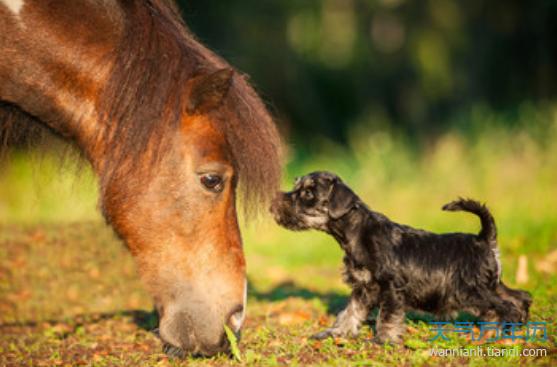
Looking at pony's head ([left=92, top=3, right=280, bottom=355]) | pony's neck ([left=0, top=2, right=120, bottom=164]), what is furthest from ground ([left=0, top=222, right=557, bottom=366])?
pony's neck ([left=0, top=2, right=120, bottom=164])

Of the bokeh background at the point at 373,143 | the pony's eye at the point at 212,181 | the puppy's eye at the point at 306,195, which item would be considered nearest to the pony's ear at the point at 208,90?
the pony's eye at the point at 212,181

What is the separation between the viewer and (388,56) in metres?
29.0

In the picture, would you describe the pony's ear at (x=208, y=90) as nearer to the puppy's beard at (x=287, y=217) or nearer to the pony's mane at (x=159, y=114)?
the pony's mane at (x=159, y=114)

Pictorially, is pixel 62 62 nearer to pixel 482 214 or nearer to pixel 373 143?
pixel 482 214

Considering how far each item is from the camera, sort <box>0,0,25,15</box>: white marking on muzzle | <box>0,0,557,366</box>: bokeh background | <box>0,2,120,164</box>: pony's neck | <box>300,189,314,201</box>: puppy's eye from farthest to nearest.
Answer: <box>0,0,557,366</box>: bokeh background, <box>300,189,314,201</box>: puppy's eye, <box>0,0,25,15</box>: white marking on muzzle, <box>0,2,120,164</box>: pony's neck

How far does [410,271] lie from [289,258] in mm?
4377

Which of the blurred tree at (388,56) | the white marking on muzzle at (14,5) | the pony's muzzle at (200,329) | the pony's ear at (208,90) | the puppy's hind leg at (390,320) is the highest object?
the blurred tree at (388,56)

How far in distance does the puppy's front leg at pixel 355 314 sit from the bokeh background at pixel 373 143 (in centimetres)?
91

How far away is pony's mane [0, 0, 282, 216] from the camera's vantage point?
4.20 meters

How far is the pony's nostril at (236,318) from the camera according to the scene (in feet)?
13.8

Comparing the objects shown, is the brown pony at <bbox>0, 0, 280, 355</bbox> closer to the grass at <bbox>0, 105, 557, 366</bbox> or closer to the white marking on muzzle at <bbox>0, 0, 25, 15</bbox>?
the white marking on muzzle at <bbox>0, 0, 25, 15</bbox>

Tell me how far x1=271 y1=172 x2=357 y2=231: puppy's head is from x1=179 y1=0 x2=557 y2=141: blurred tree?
58.9ft

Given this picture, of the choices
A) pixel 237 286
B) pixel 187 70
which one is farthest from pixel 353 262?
pixel 187 70

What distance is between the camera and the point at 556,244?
7836mm
